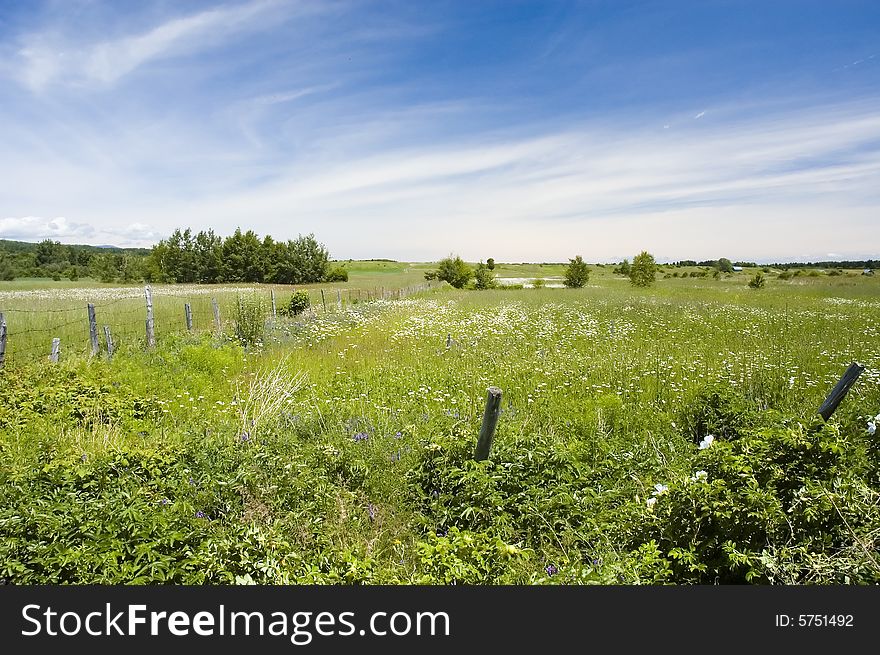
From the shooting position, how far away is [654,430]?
6.21m

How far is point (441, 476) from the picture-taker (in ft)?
15.3

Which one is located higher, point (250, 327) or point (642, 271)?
point (642, 271)

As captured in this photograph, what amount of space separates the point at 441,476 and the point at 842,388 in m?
4.10

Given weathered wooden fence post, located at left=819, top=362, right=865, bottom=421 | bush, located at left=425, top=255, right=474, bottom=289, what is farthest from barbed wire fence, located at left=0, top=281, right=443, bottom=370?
bush, located at left=425, top=255, right=474, bottom=289

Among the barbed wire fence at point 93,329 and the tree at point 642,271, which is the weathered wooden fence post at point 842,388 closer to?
the barbed wire fence at point 93,329

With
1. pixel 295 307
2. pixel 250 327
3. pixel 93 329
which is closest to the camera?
pixel 93 329

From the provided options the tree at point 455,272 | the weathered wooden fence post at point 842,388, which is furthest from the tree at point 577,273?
the weathered wooden fence post at point 842,388

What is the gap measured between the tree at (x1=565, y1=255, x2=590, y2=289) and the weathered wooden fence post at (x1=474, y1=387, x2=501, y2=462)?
52.5m

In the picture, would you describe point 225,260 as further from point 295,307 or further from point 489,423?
point 489,423

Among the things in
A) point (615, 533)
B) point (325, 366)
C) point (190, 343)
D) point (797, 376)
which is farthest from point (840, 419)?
point (190, 343)

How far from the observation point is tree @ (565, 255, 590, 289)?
54.6 meters

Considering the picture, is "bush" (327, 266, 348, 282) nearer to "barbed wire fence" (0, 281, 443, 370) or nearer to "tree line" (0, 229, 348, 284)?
"tree line" (0, 229, 348, 284)

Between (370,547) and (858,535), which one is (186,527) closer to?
(370,547)

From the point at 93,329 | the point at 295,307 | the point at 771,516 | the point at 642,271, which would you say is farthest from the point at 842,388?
the point at 642,271
